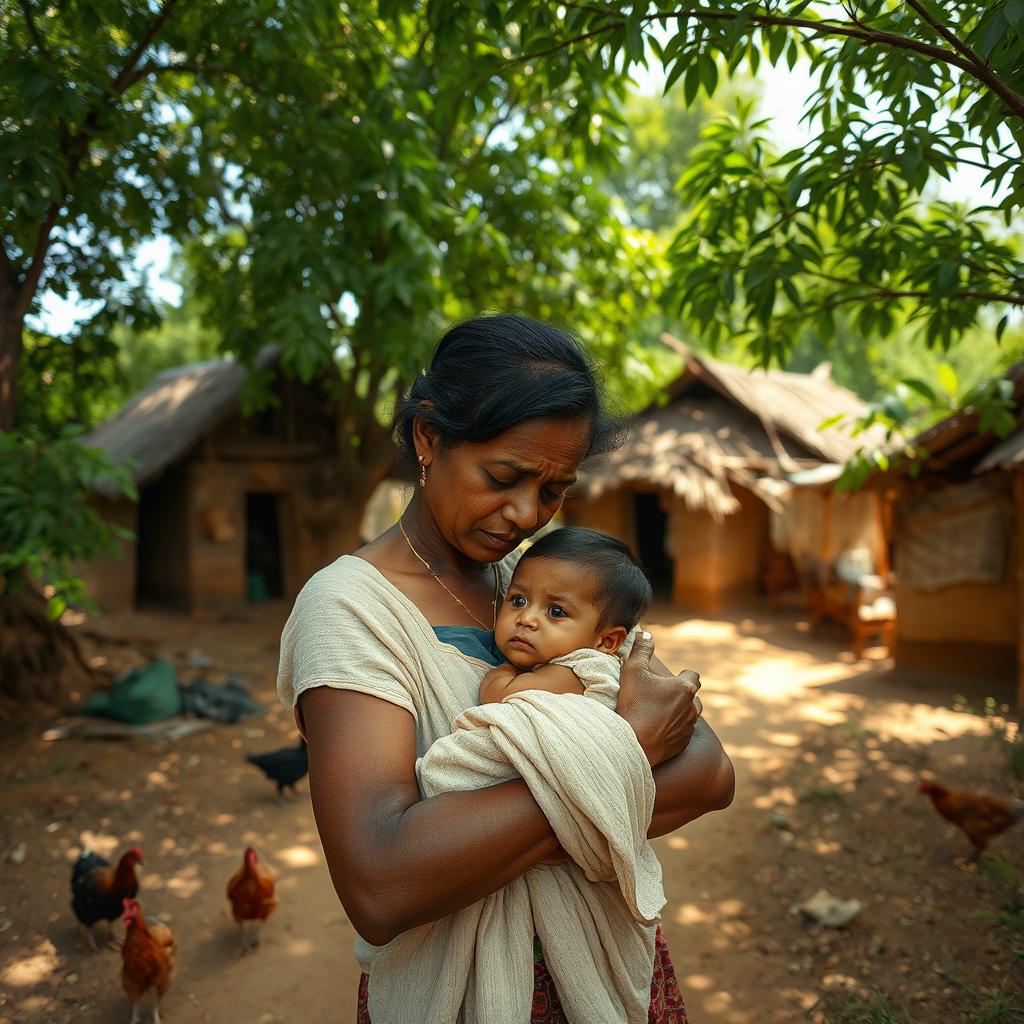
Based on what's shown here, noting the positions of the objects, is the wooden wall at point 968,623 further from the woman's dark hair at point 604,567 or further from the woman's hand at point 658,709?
the woman's hand at point 658,709

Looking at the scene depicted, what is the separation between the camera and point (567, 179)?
851 centimetres

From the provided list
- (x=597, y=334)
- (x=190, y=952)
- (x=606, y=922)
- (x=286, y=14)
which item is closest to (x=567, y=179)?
(x=597, y=334)

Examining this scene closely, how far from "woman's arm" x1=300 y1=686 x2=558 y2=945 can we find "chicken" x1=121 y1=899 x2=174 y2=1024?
276cm

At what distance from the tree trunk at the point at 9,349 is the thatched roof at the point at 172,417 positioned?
A: 4657mm

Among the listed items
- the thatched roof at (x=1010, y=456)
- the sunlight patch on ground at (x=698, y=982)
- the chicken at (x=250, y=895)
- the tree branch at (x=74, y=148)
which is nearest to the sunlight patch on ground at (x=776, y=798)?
the sunlight patch on ground at (x=698, y=982)

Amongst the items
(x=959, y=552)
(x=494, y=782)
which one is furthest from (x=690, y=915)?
(x=959, y=552)

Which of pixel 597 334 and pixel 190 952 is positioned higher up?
pixel 597 334

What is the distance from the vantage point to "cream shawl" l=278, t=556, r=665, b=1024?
1.27 metres

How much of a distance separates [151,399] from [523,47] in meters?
13.3

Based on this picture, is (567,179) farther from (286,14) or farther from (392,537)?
(392,537)

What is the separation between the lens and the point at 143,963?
3312 mm

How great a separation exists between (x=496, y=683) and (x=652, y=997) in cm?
74

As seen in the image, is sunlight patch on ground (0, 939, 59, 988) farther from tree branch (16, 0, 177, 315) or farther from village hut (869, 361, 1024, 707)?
village hut (869, 361, 1024, 707)

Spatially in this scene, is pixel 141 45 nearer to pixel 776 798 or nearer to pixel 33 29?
pixel 33 29
